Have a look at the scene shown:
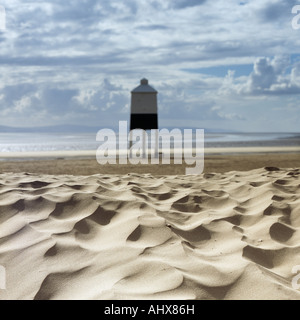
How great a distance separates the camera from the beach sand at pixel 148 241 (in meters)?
2.25

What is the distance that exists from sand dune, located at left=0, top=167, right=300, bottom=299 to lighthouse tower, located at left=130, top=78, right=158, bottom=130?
405 inches

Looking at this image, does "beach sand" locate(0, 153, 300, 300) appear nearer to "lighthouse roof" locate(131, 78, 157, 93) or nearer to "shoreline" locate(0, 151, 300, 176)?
"shoreline" locate(0, 151, 300, 176)

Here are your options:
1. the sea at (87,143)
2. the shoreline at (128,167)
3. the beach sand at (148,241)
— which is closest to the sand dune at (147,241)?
the beach sand at (148,241)

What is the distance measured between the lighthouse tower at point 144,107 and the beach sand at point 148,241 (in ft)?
Answer: 33.7

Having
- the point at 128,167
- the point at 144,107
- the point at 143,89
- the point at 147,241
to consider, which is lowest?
the point at 128,167

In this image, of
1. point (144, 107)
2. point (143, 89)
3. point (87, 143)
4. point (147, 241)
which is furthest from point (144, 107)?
point (87, 143)

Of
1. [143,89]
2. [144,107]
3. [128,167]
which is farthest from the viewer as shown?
[144,107]

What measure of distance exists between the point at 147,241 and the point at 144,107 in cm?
1220

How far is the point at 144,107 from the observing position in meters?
14.9

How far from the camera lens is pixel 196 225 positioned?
11.1 feet

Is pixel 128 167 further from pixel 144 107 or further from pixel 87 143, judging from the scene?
pixel 87 143

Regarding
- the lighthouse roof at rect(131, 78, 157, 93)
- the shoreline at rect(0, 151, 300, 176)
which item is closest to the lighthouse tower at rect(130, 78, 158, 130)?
the lighthouse roof at rect(131, 78, 157, 93)
